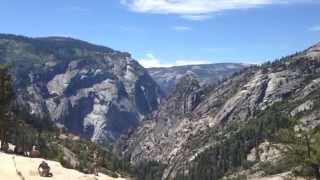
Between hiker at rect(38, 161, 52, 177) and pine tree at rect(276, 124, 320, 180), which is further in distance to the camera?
pine tree at rect(276, 124, 320, 180)

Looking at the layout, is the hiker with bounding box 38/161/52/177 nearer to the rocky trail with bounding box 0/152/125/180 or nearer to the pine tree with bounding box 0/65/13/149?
the rocky trail with bounding box 0/152/125/180

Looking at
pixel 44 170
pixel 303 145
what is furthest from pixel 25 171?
pixel 303 145

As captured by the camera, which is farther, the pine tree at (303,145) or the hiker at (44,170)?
the pine tree at (303,145)

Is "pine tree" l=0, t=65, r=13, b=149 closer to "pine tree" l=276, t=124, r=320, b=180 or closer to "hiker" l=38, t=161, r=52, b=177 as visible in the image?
"hiker" l=38, t=161, r=52, b=177

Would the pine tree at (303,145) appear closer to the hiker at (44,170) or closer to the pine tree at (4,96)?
the hiker at (44,170)

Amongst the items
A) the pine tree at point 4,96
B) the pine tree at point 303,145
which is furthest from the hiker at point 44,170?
the pine tree at point 303,145

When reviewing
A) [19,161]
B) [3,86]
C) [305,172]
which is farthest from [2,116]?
[305,172]

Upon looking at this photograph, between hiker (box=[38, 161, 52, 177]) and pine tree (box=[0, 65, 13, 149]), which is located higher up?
pine tree (box=[0, 65, 13, 149])

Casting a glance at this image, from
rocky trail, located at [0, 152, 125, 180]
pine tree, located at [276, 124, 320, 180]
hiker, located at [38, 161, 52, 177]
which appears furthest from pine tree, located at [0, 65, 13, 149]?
pine tree, located at [276, 124, 320, 180]

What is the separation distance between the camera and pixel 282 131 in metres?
104

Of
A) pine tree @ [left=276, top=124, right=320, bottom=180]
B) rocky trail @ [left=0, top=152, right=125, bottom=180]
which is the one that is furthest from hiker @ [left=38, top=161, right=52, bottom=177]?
pine tree @ [left=276, top=124, right=320, bottom=180]

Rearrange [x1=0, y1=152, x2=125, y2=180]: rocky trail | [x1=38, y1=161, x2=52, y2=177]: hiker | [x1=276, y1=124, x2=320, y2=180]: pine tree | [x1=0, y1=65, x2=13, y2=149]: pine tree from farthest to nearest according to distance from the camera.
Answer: [x1=0, y1=65, x2=13, y2=149]: pine tree, [x1=276, y1=124, x2=320, y2=180]: pine tree, [x1=38, y1=161, x2=52, y2=177]: hiker, [x1=0, y1=152, x2=125, y2=180]: rocky trail

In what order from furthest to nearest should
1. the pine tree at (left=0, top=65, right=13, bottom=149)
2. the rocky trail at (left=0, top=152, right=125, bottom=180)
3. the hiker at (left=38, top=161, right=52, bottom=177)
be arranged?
the pine tree at (left=0, top=65, right=13, bottom=149)
the hiker at (left=38, top=161, right=52, bottom=177)
the rocky trail at (left=0, top=152, right=125, bottom=180)

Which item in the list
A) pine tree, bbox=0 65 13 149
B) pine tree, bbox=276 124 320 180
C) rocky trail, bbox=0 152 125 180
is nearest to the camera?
rocky trail, bbox=0 152 125 180
